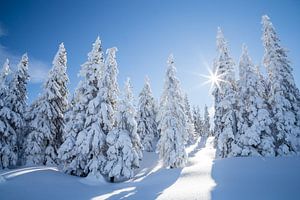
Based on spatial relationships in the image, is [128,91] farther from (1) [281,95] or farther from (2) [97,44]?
(1) [281,95]

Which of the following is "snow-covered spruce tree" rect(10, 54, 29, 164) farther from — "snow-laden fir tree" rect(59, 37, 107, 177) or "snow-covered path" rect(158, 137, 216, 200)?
"snow-covered path" rect(158, 137, 216, 200)

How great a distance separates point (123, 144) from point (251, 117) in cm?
1464

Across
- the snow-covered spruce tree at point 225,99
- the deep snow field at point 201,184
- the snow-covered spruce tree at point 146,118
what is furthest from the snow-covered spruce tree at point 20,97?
the snow-covered spruce tree at point 225,99

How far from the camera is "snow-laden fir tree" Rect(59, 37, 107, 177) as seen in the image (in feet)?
75.7

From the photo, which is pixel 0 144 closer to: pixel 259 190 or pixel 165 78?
pixel 165 78

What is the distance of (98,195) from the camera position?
15.6 metres

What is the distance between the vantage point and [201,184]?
14.9 m

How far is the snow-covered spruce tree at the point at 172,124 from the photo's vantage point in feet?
96.3

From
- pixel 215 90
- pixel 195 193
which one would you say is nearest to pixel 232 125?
pixel 215 90

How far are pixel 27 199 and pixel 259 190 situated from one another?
12968 millimetres

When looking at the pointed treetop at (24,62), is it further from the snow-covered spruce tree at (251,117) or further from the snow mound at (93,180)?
the snow-covered spruce tree at (251,117)

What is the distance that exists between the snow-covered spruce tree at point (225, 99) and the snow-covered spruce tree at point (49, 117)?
67.2 feet

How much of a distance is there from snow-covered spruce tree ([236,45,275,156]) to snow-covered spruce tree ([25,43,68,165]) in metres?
22.0

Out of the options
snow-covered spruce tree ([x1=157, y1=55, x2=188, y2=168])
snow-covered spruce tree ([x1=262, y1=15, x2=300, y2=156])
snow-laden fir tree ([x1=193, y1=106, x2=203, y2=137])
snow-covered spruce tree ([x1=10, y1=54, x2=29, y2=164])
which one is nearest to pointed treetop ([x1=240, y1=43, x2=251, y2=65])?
snow-covered spruce tree ([x1=262, y1=15, x2=300, y2=156])
